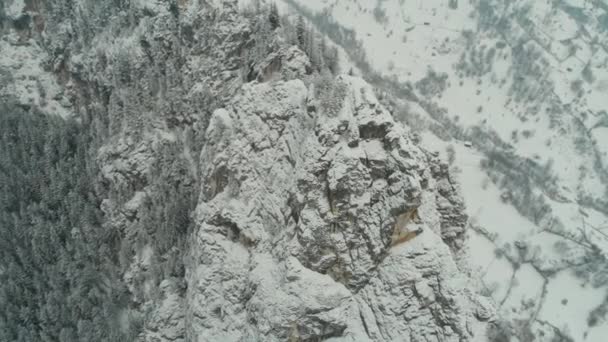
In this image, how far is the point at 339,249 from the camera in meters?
43.5

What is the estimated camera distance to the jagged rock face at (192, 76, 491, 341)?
137ft

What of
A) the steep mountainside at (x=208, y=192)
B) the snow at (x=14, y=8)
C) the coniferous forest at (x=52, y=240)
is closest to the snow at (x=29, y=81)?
the steep mountainside at (x=208, y=192)

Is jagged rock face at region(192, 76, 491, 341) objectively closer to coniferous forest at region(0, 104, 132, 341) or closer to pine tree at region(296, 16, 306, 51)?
pine tree at region(296, 16, 306, 51)

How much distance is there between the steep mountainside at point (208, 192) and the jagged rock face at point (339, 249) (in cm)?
17

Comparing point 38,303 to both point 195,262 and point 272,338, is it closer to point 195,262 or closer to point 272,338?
point 195,262

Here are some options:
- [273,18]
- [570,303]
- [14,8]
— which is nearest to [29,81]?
[14,8]

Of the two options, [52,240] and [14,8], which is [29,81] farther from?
[52,240]

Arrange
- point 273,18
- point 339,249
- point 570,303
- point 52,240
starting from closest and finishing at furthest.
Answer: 1. point 339,249
2. point 273,18
3. point 52,240
4. point 570,303

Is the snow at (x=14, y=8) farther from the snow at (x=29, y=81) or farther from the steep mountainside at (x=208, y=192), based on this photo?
the snow at (x=29, y=81)

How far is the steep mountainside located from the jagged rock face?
174 millimetres

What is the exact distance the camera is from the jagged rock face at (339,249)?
41.8m

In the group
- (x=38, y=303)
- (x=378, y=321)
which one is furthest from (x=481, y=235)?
(x=38, y=303)

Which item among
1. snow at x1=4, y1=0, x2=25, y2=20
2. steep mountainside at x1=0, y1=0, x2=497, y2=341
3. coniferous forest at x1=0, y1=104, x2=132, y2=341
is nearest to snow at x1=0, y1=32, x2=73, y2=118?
steep mountainside at x1=0, y1=0, x2=497, y2=341

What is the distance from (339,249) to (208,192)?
66.1 feet
